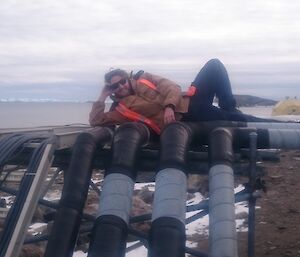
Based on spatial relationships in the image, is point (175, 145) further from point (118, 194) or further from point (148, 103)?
point (148, 103)

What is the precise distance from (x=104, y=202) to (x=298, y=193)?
7.25 m

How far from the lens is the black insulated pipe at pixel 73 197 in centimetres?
593

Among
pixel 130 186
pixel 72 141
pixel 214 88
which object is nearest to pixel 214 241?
pixel 130 186

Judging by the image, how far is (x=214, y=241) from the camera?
6.07 meters

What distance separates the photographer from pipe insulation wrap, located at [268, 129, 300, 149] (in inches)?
310

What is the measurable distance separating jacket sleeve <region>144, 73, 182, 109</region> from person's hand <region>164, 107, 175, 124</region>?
9cm

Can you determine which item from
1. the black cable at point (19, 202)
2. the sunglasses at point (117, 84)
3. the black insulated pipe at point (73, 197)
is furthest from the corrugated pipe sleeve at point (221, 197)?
the black cable at point (19, 202)

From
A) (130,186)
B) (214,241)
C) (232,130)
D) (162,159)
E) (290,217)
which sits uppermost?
(290,217)

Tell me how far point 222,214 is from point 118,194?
3.74ft

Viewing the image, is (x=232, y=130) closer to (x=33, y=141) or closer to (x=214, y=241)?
(x=214, y=241)

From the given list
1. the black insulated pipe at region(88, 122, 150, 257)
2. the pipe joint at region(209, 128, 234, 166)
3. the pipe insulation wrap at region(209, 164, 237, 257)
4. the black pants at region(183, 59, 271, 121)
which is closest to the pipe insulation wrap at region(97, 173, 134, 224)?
the black insulated pipe at region(88, 122, 150, 257)

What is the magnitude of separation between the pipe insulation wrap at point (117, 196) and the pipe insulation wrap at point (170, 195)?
30 cm

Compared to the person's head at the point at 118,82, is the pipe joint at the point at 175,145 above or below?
below

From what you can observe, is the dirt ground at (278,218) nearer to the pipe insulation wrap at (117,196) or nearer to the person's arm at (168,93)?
the person's arm at (168,93)
